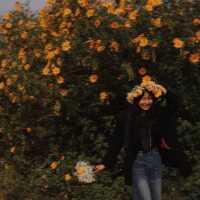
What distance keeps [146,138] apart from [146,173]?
28cm

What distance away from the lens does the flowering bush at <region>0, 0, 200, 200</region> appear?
5031 millimetres

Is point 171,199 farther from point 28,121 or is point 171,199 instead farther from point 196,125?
point 28,121

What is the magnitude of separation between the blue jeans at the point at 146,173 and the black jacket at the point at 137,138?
7cm

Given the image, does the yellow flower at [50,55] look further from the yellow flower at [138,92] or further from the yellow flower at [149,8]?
the yellow flower at [138,92]

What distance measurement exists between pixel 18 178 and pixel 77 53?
4.69 feet

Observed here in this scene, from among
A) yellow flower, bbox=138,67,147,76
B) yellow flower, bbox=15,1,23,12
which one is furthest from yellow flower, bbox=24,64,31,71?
yellow flower, bbox=138,67,147,76

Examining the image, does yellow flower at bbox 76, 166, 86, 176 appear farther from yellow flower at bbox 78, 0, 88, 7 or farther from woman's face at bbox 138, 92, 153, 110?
yellow flower at bbox 78, 0, 88, 7

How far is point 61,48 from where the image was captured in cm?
525

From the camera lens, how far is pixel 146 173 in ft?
13.3

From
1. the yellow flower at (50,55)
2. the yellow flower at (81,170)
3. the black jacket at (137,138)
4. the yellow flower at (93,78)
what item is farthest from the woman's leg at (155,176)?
the yellow flower at (50,55)

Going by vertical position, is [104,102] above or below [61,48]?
below

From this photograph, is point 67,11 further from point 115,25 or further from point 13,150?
point 13,150

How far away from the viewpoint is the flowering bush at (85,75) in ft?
16.5

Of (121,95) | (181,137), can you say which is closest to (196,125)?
(181,137)
